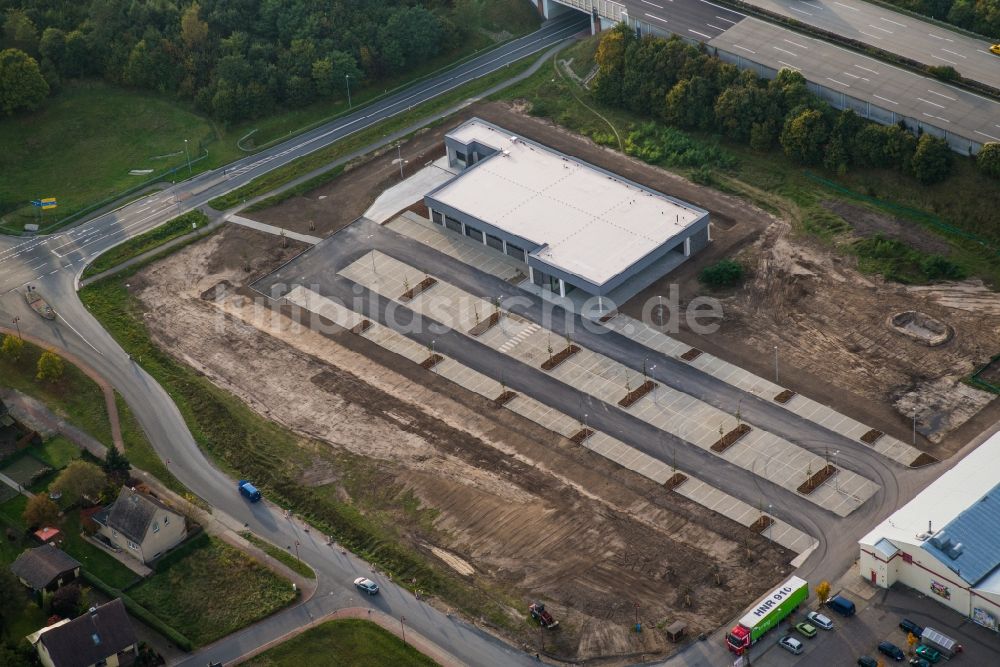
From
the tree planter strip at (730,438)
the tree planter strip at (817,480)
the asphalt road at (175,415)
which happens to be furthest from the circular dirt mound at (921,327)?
the asphalt road at (175,415)

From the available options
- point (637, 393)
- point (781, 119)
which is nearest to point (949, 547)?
point (637, 393)

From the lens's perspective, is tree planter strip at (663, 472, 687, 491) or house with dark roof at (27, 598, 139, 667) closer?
house with dark roof at (27, 598, 139, 667)

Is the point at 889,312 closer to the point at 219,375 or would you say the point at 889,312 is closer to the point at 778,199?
the point at 778,199

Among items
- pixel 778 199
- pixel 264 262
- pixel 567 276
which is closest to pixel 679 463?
pixel 567 276

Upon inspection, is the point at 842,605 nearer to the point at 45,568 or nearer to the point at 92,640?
the point at 92,640

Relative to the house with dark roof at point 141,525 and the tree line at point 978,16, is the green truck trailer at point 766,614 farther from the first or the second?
the tree line at point 978,16

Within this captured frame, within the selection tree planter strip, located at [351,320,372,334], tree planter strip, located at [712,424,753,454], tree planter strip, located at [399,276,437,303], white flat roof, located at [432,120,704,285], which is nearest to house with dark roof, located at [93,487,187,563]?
tree planter strip, located at [351,320,372,334]

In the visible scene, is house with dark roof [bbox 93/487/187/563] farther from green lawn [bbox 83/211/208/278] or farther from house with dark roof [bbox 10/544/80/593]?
green lawn [bbox 83/211/208/278]
